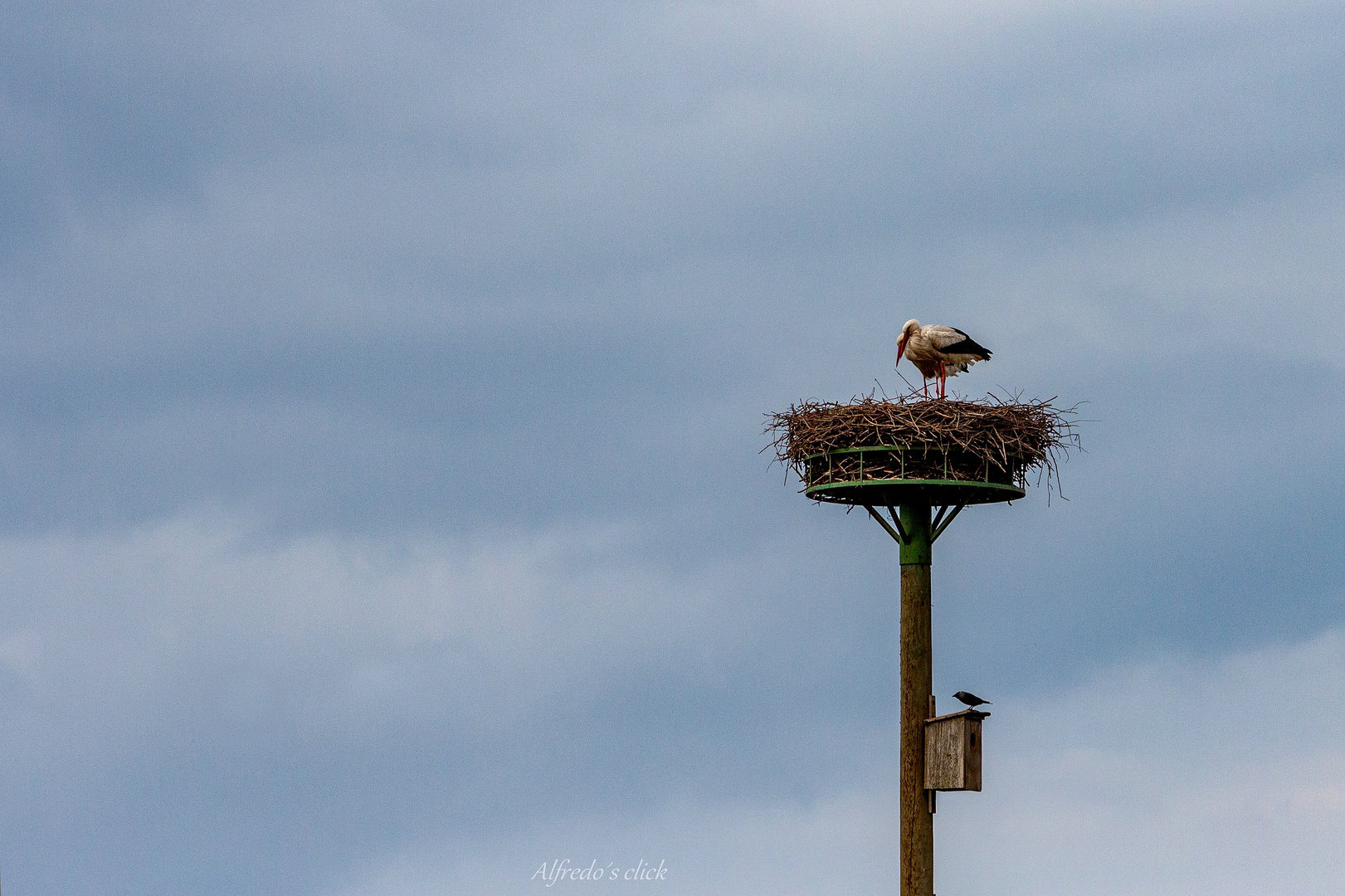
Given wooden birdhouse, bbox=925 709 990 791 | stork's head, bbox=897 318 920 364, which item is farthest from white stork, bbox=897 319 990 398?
wooden birdhouse, bbox=925 709 990 791

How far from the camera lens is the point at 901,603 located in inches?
675

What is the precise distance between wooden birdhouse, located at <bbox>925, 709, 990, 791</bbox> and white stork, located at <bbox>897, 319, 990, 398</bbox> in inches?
176

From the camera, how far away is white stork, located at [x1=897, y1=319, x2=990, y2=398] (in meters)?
19.5

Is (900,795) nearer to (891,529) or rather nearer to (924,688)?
(924,688)

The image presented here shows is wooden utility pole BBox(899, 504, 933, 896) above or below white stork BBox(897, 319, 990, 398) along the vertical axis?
below

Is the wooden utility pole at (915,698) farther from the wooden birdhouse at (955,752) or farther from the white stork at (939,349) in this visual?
the white stork at (939,349)

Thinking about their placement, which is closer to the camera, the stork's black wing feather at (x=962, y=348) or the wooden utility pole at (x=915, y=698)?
the wooden utility pole at (x=915, y=698)

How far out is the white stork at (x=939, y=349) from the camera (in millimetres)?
19469

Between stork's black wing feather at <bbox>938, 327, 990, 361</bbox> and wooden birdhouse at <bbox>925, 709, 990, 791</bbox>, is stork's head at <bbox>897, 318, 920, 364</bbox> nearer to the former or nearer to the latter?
stork's black wing feather at <bbox>938, 327, 990, 361</bbox>

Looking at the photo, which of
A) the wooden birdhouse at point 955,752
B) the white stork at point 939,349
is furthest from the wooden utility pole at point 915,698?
the white stork at point 939,349

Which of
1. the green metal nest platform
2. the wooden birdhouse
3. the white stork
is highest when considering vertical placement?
the white stork

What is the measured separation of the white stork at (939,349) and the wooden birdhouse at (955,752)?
4464 millimetres

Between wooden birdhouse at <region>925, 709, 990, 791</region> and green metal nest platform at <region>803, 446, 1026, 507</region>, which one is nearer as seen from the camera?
wooden birdhouse at <region>925, 709, 990, 791</region>

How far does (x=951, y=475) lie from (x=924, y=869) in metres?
4.00
